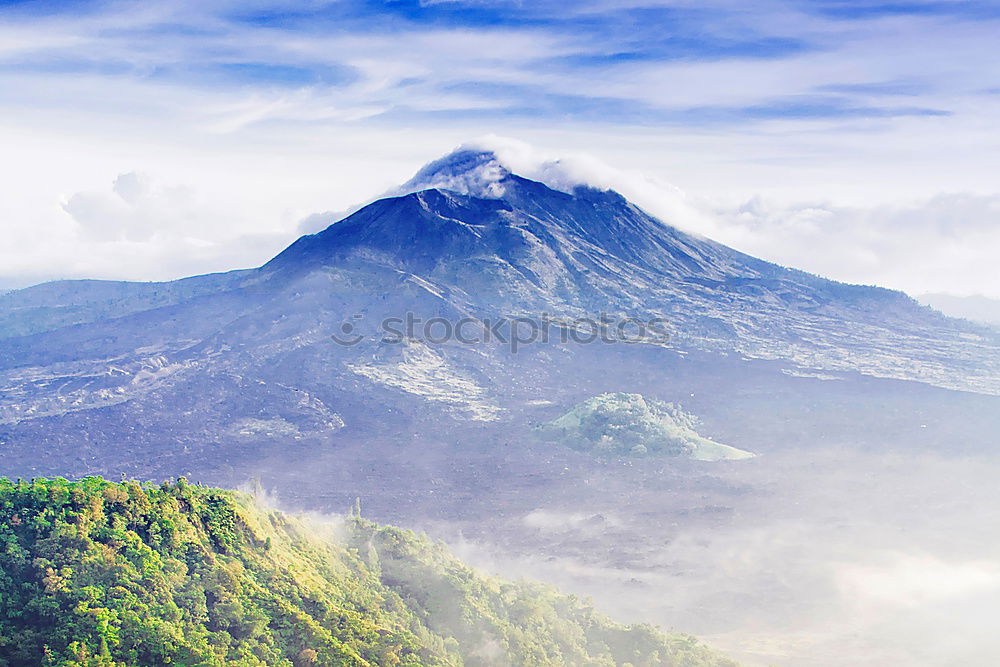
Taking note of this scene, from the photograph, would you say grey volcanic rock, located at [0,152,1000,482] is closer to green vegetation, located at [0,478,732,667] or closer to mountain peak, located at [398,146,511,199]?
mountain peak, located at [398,146,511,199]

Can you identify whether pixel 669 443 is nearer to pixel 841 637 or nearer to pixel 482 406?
pixel 482 406

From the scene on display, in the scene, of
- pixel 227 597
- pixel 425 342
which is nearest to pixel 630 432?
pixel 425 342

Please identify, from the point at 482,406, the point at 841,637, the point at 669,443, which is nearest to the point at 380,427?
the point at 482,406

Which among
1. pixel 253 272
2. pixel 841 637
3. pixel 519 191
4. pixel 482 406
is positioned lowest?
pixel 841 637

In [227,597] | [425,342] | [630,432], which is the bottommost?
[630,432]

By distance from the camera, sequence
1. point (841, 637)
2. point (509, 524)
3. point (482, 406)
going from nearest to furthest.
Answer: point (841, 637) < point (509, 524) < point (482, 406)

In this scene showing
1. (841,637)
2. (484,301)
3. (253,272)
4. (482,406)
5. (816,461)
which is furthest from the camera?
(253,272)

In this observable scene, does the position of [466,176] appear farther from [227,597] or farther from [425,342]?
[227,597]
